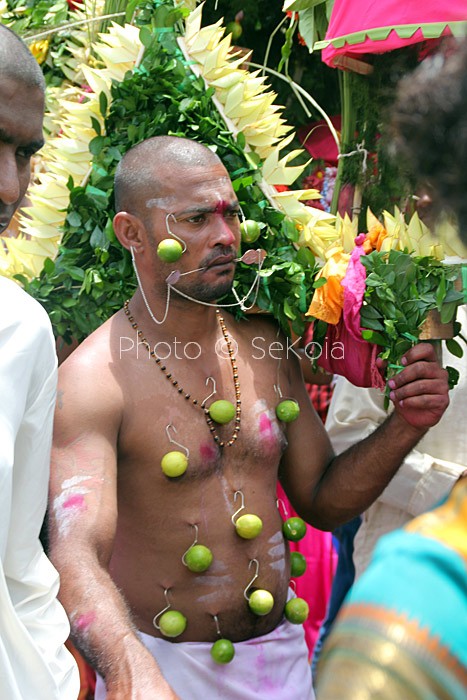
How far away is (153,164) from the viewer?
275 centimetres

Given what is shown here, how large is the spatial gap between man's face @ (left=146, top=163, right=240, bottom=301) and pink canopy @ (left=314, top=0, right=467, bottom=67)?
68 centimetres

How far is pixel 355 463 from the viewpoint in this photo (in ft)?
9.31

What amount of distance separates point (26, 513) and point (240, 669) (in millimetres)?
1037

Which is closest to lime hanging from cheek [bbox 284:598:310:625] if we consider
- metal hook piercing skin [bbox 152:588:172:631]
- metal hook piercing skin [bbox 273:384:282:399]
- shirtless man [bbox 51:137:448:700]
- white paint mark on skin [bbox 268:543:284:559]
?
shirtless man [bbox 51:137:448:700]

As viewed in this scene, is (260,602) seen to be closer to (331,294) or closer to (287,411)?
(287,411)

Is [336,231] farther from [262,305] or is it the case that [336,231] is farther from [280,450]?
[280,450]

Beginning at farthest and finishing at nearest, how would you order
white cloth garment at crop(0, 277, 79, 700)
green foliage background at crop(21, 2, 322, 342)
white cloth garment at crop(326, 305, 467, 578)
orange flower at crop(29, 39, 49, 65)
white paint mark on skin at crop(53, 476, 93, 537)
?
orange flower at crop(29, 39, 49, 65), white cloth garment at crop(326, 305, 467, 578), green foliage background at crop(21, 2, 322, 342), white paint mark on skin at crop(53, 476, 93, 537), white cloth garment at crop(0, 277, 79, 700)

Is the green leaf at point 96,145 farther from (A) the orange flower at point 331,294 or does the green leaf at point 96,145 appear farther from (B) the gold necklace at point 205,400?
(A) the orange flower at point 331,294

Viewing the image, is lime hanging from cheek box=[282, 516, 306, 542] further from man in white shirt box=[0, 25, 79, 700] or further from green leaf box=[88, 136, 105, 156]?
green leaf box=[88, 136, 105, 156]

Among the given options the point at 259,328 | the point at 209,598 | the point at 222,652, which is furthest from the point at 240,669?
the point at 259,328

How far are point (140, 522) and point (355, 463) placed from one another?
0.70 metres

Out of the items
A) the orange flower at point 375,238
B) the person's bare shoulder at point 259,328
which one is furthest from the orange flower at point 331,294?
the person's bare shoulder at point 259,328

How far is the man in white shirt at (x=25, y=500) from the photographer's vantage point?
1.72 m

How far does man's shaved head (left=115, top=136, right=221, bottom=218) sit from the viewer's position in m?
2.74
